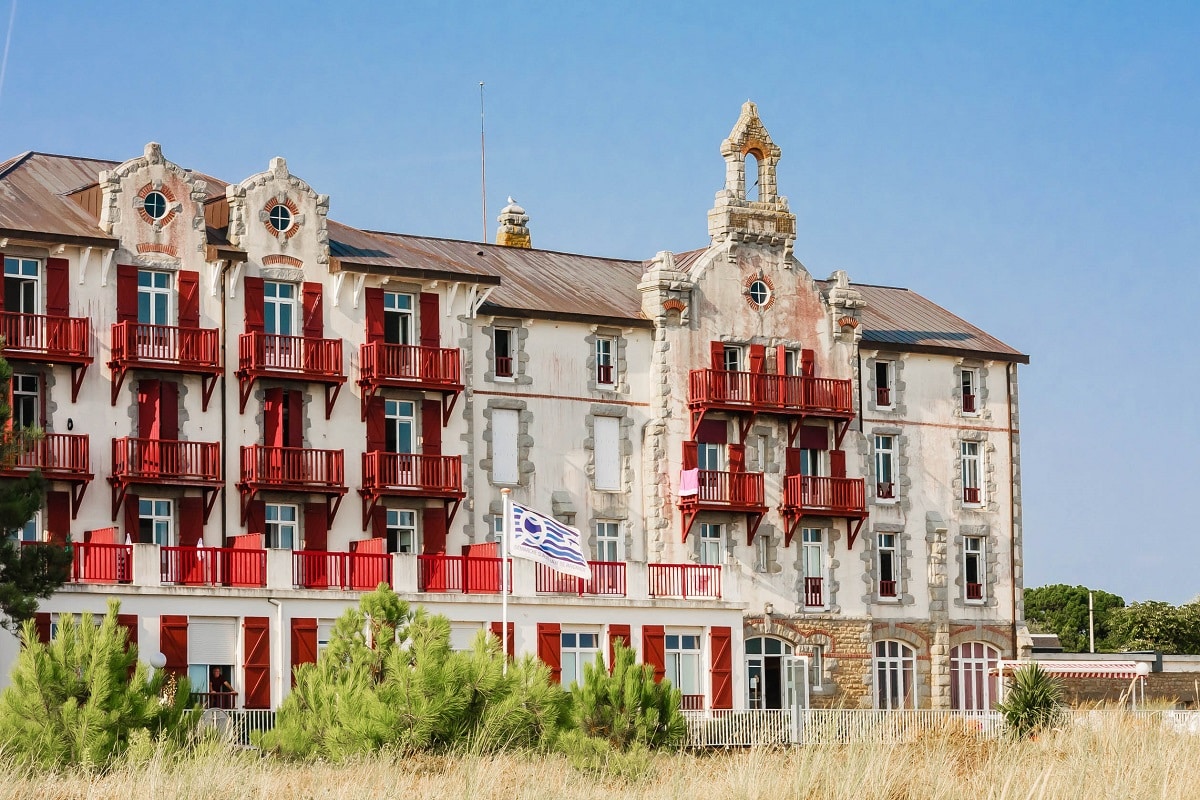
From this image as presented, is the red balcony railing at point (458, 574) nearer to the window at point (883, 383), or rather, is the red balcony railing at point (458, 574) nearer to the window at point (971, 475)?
the window at point (883, 383)

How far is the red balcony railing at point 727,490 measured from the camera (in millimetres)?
60125

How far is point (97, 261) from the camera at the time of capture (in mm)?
52938

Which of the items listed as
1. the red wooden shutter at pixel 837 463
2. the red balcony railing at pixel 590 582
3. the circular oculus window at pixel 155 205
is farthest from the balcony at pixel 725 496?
the circular oculus window at pixel 155 205

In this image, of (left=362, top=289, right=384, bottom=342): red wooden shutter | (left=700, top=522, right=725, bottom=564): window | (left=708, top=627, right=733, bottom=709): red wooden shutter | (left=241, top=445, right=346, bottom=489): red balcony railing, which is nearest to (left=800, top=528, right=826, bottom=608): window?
(left=700, top=522, right=725, bottom=564): window

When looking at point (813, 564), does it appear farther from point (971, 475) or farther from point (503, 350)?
point (503, 350)

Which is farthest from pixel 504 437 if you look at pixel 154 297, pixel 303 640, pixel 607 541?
pixel 154 297

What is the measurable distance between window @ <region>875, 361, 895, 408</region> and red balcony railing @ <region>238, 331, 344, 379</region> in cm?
1652

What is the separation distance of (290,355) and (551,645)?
879cm

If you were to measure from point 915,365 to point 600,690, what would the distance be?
2719cm

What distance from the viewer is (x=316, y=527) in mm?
54750

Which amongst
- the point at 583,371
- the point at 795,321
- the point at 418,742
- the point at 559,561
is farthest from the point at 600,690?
the point at 795,321

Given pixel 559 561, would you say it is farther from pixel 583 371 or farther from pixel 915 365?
pixel 915 365

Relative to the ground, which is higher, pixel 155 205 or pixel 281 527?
pixel 155 205

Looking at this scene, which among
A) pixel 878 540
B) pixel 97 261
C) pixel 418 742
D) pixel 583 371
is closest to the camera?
Answer: pixel 418 742
